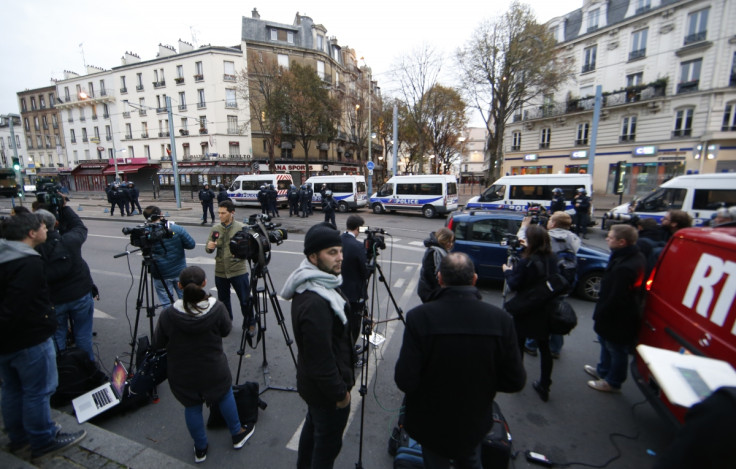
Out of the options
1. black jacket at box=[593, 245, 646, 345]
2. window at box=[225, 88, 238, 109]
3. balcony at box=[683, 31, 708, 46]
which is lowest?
black jacket at box=[593, 245, 646, 345]

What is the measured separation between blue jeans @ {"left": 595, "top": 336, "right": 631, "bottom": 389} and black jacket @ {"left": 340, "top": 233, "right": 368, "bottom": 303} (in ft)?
8.62

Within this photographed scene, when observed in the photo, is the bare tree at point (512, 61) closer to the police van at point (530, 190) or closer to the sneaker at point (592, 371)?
the police van at point (530, 190)

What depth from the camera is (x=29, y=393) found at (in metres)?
2.45

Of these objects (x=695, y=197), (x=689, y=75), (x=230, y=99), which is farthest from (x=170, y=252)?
(x=689, y=75)

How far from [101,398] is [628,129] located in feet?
113

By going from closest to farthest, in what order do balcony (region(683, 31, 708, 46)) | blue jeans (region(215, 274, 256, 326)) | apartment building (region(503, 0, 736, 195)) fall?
blue jeans (region(215, 274, 256, 326)) < apartment building (region(503, 0, 736, 195)) < balcony (region(683, 31, 708, 46))

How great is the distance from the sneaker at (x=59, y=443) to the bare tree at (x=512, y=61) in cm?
2329

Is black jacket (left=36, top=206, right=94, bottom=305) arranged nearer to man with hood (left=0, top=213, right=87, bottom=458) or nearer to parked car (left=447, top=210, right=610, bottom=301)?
man with hood (left=0, top=213, right=87, bottom=458)

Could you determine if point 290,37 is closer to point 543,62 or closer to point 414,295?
point 543,62

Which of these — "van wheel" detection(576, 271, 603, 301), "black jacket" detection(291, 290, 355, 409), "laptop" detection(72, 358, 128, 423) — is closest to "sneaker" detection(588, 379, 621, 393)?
"van wheel" detection(576, 271, 603, 301)

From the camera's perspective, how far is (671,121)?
23.6 metres

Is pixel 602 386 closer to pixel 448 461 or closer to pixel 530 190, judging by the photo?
pixel 448 461

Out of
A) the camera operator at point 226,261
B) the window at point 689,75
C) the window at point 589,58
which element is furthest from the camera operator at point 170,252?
the window at point 589,58

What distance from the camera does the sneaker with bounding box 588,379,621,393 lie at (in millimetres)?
3453
